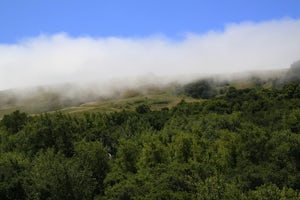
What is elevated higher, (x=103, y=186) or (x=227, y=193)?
(x=227, y=193)

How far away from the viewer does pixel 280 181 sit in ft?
273

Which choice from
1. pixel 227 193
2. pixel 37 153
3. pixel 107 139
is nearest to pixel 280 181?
pixel 227 193

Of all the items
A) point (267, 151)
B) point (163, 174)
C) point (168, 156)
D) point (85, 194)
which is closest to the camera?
point (163, 174)

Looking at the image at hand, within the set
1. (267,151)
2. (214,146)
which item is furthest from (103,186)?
(267,151)

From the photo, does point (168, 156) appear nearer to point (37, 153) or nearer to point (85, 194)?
point (85, 194)

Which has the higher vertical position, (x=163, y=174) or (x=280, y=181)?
(x=163, y=174)

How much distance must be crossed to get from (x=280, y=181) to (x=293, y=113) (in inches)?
3341

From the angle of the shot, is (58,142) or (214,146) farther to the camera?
(58,142)

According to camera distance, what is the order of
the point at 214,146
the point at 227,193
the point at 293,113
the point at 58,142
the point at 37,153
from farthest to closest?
the point at 293,113, the point at 58,142, the point at 37,153, the point at 214,146, the point at 227,193

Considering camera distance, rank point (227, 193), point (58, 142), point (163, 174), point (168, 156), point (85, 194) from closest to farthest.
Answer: point (227, 193) → point (163, 174) → point (85, 194) → point (168, 156) → point (58, 142)

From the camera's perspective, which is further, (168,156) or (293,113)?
(293,113)

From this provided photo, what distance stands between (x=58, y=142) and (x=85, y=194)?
59.9 meters

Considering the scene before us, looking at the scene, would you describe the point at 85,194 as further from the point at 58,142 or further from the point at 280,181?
the point at 58,142

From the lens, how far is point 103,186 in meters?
103
